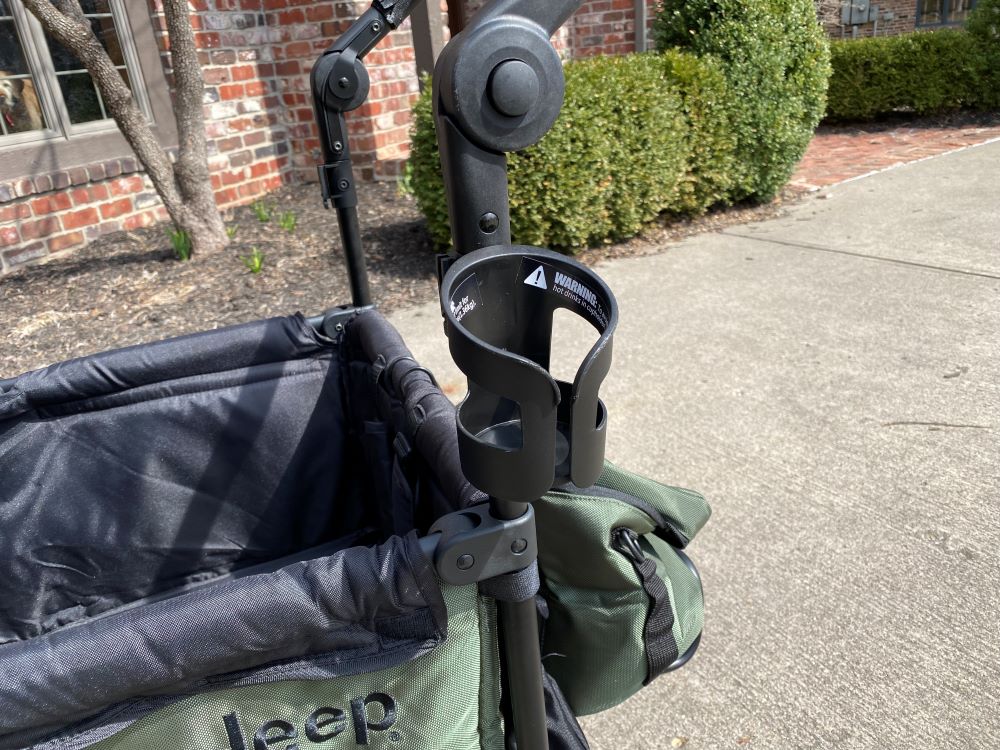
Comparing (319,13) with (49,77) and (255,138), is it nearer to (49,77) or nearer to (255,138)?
(255,138)

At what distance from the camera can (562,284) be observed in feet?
2.55

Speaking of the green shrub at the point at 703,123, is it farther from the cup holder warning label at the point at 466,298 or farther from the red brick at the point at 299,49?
the cup holder warning label at the point at 466,298

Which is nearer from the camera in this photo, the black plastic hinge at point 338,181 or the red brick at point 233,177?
the black plastic hinge at point 338,181

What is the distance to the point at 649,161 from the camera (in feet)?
16.0

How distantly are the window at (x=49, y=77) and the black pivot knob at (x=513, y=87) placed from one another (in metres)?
4.87

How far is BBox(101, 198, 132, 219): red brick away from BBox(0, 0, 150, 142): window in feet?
1.52

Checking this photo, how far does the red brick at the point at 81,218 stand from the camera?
476 cm

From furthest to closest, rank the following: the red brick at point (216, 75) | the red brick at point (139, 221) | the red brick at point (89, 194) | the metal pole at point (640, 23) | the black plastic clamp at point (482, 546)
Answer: the metal pole at point (640, 23) → the red brick at point (216, 75) → the red brick at point (139, 221) → the red brick at point (89, 194) → the black plastic clamp at point (482, 546)

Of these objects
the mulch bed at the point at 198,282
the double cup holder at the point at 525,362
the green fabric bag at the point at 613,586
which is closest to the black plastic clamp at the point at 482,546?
the double cup holder at the point at 525,362

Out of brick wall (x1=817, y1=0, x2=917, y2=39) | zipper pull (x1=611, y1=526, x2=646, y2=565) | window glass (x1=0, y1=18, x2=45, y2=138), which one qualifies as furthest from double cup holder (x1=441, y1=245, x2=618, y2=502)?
brick wall (x1=817, y1=0, x2=917, y2=39)

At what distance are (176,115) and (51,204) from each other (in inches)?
38.2

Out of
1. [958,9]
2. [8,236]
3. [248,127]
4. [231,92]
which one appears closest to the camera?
[8,236]

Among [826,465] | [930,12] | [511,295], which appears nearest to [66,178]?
[826,465]

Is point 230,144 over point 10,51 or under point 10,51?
under
